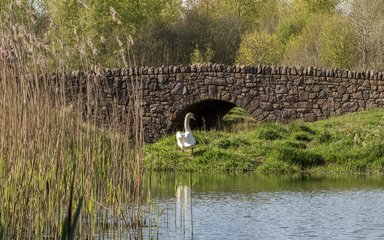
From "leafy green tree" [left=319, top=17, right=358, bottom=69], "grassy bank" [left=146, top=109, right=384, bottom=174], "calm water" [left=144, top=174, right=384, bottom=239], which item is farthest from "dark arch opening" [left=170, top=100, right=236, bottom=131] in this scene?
"calm water" [left=144, top=174, right=384, bottom=239]

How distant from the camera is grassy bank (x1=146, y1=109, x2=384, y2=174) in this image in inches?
782

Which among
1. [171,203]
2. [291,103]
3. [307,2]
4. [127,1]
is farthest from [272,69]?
[307,2]

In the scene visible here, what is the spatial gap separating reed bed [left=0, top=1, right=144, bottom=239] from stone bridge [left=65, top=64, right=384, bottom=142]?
55.7 ft

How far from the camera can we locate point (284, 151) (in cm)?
2042

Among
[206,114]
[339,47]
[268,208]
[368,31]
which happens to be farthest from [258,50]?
[268,208]

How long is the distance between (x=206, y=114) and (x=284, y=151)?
9749mm

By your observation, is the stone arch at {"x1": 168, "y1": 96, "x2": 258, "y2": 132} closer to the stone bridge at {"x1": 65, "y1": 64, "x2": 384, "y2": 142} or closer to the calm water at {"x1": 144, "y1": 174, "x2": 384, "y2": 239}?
the stone bridge at {"x1": 65, "y1": 64, "x2": 384, "y2": 142}

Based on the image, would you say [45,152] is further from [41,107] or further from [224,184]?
[224,184]

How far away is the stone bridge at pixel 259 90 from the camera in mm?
26484

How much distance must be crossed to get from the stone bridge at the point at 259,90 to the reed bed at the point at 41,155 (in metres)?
17.0

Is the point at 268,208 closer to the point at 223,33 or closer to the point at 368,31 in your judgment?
the point at 368,31

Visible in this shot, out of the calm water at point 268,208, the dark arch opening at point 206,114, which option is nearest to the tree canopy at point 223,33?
the dark arch opening at point 206,114

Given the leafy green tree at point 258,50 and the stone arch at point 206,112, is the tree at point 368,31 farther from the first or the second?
the stone arch at point 206,112

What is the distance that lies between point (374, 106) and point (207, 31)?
19865 mm
